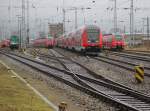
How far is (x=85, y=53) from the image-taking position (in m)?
51.1

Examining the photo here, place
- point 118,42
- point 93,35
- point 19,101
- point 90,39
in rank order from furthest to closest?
1. point 118,42
2. point 93,35
3. point 90,39
4. point 19,101

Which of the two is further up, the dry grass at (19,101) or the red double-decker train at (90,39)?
the red double-decker train at (90,39)

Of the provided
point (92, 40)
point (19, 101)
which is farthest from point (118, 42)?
point (19, 101)

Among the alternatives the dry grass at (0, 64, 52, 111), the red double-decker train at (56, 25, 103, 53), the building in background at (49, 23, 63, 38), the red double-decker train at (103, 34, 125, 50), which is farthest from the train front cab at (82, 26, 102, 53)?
the building in background at (49, 23, 63, 38)

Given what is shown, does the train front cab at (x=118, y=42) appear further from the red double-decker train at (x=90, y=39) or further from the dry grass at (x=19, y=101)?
the dry grass at (x=19, y=101)

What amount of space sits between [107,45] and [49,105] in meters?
58.2

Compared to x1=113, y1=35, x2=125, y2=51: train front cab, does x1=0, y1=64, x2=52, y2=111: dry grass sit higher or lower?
lower

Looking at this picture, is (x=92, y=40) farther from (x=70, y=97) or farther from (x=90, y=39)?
(x=70, y=97)

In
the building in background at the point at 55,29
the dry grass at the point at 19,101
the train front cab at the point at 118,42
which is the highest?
the building in background at the point at 55,29

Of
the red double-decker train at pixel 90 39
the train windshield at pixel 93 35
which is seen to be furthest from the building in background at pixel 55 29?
the train windshield at pixel 93 35

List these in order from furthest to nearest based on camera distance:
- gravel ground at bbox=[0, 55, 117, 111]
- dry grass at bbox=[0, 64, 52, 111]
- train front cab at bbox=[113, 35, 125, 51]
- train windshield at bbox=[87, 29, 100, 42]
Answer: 1. train front cab at bbox=[113, 35, 125, 51]
2. train windshield at bbox=[87, 29, 100, 42]
3. gravel ground at bbox=[0, 55, 117, 111]
4. dry grass at bbox=[0, 64, 52, 111]

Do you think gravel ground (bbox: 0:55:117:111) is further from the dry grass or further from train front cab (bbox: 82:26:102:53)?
train front cab (bbox: 82:26:102:53)

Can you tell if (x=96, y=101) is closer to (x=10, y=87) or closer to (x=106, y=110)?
(x=106, y=110)

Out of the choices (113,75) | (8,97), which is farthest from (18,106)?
(113,75)
